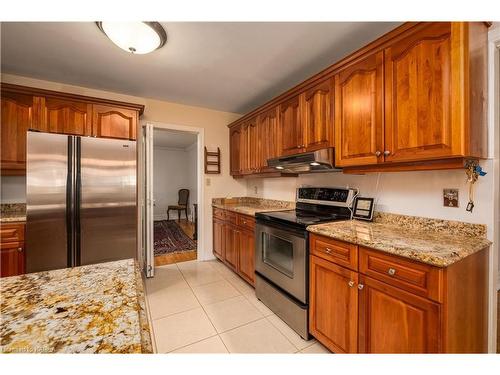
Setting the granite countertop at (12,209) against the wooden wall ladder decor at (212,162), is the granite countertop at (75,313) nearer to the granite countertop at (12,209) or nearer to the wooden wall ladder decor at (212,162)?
the granite countertop at (12,209)

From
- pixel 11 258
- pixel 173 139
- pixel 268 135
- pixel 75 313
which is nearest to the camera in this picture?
pixel 75 313

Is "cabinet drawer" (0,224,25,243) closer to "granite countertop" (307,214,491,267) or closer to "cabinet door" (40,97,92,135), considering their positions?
"cabinet door" (40,97,92,135)

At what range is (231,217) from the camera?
2.89m

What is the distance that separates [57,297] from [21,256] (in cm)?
199

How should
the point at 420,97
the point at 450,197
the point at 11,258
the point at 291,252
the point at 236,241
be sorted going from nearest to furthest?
1. the point at 420,97
2. the point at 450,197
3. the point at 291,252
4. the point at 11,258
5. the point at 236,241

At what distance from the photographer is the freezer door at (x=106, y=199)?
215 cm

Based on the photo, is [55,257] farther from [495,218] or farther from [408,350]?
[495,218]

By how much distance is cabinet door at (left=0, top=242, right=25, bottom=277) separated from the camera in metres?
1.91

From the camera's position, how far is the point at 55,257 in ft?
6.70

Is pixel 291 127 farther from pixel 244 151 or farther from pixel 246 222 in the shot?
pixel 246 222

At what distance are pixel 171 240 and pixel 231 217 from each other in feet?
7.11

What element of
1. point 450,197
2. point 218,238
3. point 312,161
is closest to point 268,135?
point 312,161

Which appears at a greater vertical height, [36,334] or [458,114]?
[458,114]
